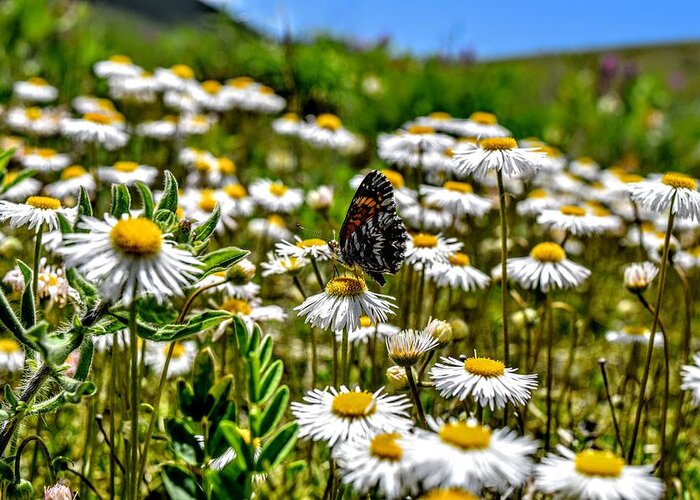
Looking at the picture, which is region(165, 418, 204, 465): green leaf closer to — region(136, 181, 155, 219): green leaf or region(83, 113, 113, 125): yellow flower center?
region(136, 181, 155, 219): green leaf

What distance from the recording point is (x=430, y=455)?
87 cm

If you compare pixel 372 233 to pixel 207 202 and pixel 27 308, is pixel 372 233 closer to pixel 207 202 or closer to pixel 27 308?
pixel 27 308

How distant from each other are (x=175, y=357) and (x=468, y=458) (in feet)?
4.83

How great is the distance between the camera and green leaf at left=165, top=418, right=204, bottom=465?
1.11m

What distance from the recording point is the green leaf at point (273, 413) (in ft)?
3.44

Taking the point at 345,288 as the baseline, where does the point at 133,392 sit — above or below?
below

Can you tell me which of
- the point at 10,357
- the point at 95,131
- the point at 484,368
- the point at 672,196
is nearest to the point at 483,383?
the point at 484,368

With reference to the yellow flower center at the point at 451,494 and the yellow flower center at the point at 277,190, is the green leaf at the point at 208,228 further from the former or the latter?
the yellow flower center at the point at 277,190

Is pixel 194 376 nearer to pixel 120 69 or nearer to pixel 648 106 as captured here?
pixel 120 69

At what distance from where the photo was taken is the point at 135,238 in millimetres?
1000

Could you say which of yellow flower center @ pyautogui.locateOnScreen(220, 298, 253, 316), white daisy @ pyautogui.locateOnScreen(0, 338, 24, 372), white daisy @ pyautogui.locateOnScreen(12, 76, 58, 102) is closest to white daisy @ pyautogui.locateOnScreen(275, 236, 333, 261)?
yellow flower center @ pyautogui.locateOnScreen(220, 298, 253, 316)

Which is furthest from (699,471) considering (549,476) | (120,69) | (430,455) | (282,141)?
(282,141)

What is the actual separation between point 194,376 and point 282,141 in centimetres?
423

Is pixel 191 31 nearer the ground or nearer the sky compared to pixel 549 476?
nearer the sky
